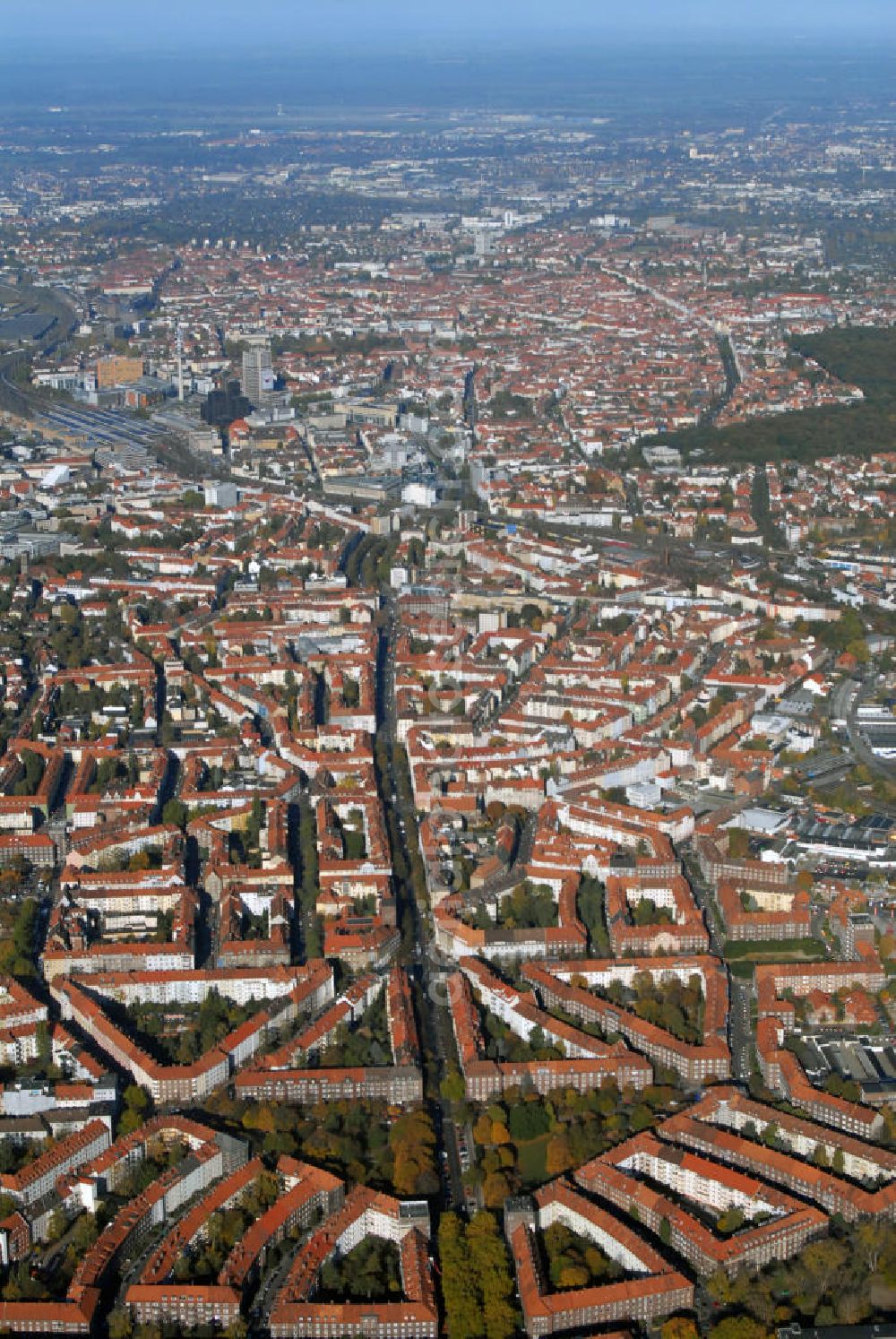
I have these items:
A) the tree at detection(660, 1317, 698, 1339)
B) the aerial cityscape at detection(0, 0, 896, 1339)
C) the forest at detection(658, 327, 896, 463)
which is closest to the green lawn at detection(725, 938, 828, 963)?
the aerial cityscape at detection(0, 0, 896, 1339)

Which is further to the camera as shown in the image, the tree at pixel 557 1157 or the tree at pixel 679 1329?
the tree at pixel 557 1157

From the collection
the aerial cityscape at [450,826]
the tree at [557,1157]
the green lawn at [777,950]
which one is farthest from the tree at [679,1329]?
the green lawn at [777,950]

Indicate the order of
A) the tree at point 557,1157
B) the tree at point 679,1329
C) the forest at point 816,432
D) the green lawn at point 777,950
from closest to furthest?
1. the tree at point 679,1329
2. the tree at point 557,1157
3. the green lawn at point 777,950
4. the forest at point 816,432

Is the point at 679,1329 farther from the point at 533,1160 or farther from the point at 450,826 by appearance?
the point at 450,826

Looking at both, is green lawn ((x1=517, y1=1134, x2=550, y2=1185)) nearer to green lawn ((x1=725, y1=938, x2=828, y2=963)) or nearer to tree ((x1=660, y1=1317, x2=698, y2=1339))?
tree ((x1=660, y1=1317, x2=698, y2=1339))

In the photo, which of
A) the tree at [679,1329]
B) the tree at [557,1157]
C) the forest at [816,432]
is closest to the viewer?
the tree at [679,1329]

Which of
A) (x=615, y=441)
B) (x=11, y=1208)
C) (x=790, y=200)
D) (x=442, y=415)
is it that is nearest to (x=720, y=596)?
(x=615, y=441)

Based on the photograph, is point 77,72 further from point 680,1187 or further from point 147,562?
point 680,1187

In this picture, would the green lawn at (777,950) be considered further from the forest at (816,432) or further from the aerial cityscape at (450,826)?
the forest at (816,432)

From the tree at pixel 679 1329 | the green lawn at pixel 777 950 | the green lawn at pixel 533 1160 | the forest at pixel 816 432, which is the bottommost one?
the forest at pixel 816 432

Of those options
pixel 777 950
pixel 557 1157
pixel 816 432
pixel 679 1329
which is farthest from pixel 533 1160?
pixel 816 432
